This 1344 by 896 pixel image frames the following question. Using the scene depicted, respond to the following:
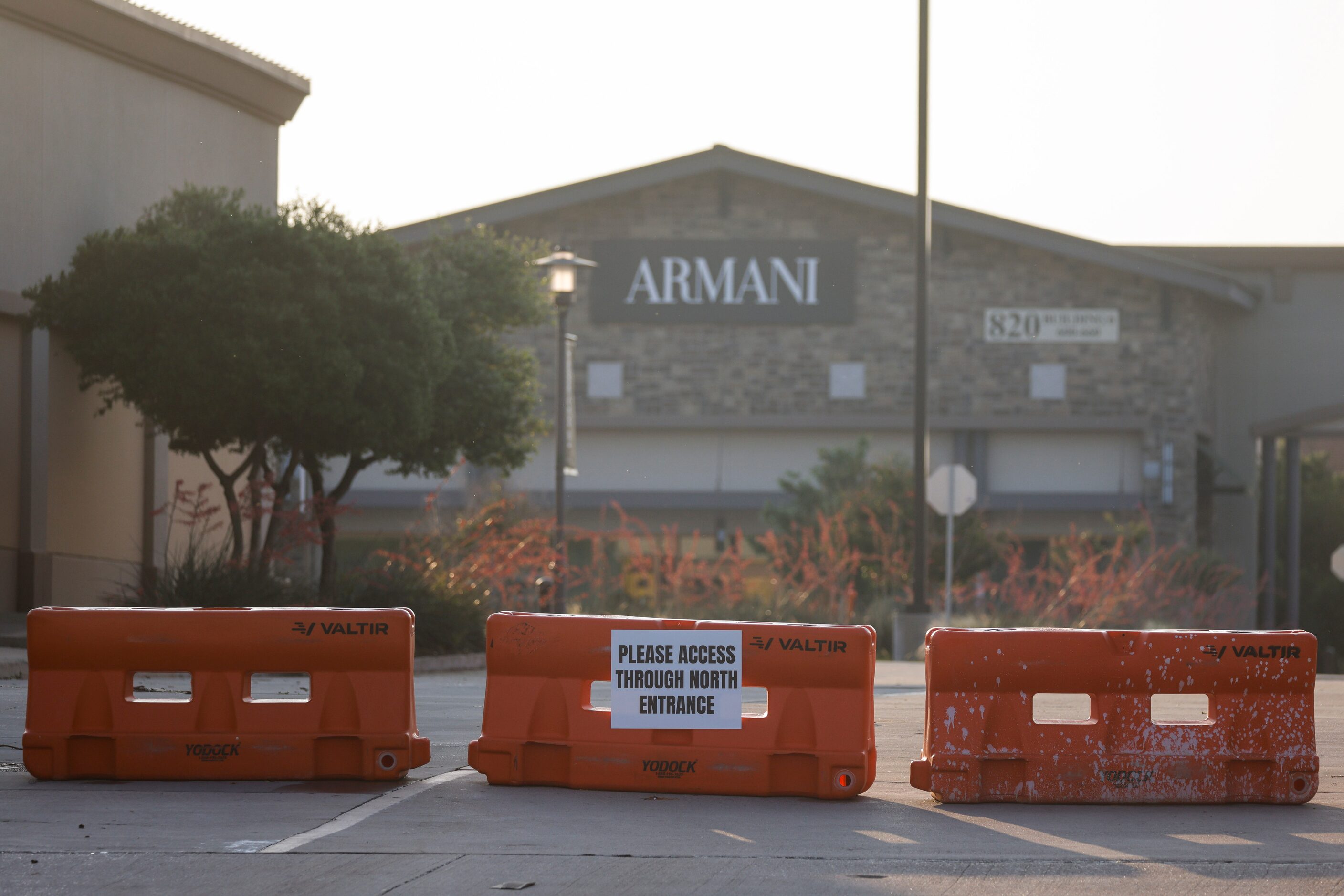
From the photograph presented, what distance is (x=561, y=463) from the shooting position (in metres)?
20.9

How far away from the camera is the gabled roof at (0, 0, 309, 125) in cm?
1875

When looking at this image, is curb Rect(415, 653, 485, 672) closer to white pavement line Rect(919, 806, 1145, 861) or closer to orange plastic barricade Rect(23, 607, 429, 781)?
orange plastic barricade Rect(23, 607, 429, 781)

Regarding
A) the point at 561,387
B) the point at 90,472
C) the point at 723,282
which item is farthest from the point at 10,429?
the point at 723,282

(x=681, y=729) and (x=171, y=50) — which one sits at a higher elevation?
(x=171, y=50)

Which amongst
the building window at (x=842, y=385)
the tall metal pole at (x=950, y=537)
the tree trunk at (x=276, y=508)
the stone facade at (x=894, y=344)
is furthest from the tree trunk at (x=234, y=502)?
the building window at (x=842, y=385)

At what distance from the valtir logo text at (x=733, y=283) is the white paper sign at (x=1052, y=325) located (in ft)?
14.2

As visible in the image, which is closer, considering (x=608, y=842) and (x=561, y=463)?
(x=608, y=842)

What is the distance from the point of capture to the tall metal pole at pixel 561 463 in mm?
20172

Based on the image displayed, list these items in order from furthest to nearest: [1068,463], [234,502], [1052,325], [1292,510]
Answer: [1052,325]
[1068,463]
[1292,510]
[234,502]

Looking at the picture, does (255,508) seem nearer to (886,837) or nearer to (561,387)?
(561,387)

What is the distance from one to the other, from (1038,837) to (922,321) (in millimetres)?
14743

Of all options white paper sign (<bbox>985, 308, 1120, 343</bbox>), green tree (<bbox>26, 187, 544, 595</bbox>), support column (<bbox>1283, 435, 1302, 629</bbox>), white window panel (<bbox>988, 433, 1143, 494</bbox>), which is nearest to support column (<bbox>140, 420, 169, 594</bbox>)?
green tree (<bbox>26, 187, 544, 595</bbox>)

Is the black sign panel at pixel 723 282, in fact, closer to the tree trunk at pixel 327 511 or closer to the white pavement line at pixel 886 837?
the tree trunk at pixel 327 511

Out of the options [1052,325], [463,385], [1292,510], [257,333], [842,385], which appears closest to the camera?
[257,333]
